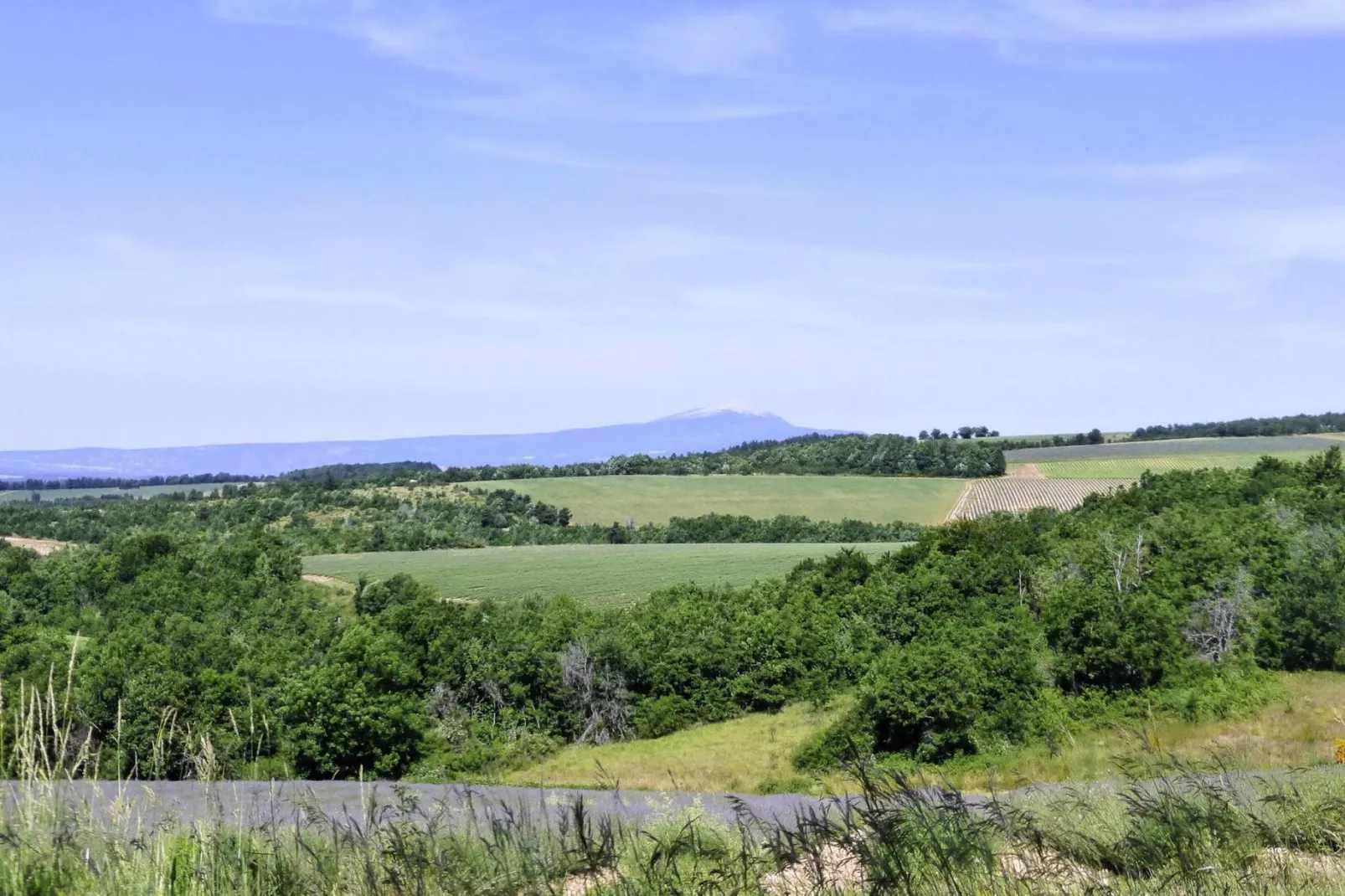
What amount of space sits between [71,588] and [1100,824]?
181 feet

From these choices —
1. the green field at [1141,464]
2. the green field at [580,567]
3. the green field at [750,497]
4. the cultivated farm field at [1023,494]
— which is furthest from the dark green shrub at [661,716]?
Answer: the green field at [1141,464]

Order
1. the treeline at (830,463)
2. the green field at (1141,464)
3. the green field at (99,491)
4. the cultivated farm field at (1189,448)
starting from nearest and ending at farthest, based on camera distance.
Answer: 1. the green field at (1141,464)
2. the cultivated farm field at (1189,448)
3. the treeline at (830,463)
4. the green field at (99,491)

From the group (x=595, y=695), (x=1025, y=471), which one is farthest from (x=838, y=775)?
(x=1025, y=471)

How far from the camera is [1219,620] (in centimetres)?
3428

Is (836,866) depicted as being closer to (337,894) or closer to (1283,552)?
(337,894)

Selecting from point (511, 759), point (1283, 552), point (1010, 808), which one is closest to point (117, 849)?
point (1010, 808)

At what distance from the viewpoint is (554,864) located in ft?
20.1

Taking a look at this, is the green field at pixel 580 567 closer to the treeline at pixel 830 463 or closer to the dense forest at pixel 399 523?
the dense forest at pixel 399 523

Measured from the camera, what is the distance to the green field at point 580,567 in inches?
2376

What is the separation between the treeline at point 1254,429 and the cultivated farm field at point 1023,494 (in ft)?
112

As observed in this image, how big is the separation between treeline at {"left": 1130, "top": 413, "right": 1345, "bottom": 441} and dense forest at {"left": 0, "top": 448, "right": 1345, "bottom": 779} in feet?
251

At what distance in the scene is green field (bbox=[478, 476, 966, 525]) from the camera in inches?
3745

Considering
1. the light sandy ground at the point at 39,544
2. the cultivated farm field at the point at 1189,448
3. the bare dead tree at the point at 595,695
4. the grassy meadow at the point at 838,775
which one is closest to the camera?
the grassy meadow at the point at 838,775

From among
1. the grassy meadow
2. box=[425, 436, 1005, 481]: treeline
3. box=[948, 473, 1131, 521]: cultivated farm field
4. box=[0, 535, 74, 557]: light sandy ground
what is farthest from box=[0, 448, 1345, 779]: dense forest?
box=[425, 436, 1005, 481]: treeline
